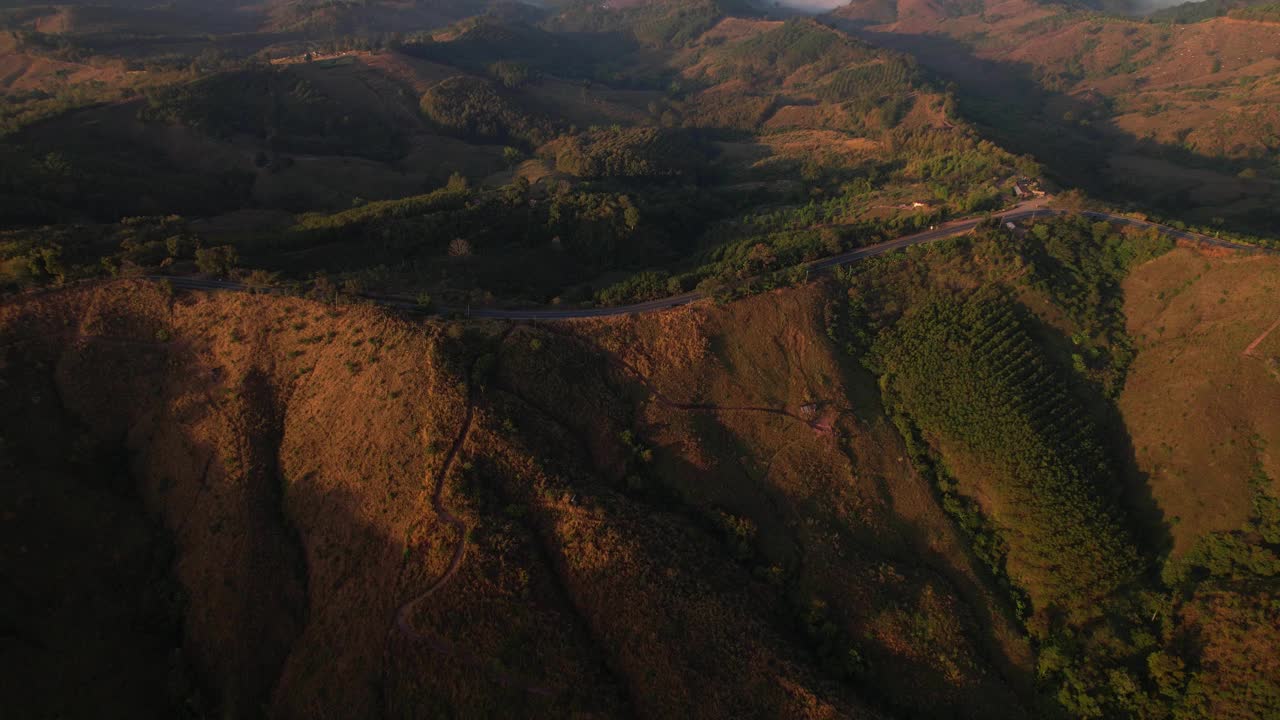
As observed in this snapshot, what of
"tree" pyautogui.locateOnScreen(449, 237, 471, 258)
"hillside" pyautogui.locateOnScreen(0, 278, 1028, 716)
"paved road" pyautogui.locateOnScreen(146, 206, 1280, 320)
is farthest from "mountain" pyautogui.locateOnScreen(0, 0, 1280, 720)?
"paved road" pyautogui.locateOnScreen(146, 206, 1280, 320)

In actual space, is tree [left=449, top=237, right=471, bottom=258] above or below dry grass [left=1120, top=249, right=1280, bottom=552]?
above

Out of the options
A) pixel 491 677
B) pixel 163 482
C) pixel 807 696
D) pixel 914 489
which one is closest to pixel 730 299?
pixel 914 489

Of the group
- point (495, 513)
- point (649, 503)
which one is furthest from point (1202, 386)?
point (495, 513)

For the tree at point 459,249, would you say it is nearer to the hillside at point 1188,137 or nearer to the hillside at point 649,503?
the hillside at point 649,503

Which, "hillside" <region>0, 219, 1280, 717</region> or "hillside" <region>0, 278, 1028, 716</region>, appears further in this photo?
"hillside" <region>0, 219, 1280, 717</region>

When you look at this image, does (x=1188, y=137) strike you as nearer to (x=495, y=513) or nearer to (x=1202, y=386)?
(x=1202, y=386)

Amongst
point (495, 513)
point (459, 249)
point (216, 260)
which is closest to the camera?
point (495, 513)

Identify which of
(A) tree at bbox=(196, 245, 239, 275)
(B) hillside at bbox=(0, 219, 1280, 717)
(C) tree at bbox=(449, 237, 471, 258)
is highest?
(A) tree at bbox=(196, 245, 239, 275)

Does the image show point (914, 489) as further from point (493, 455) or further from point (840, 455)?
point (493, 455)

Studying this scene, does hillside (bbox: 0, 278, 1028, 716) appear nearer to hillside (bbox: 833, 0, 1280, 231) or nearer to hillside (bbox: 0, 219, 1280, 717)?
hillside (bbox: 0, 219, 1280, 717)
